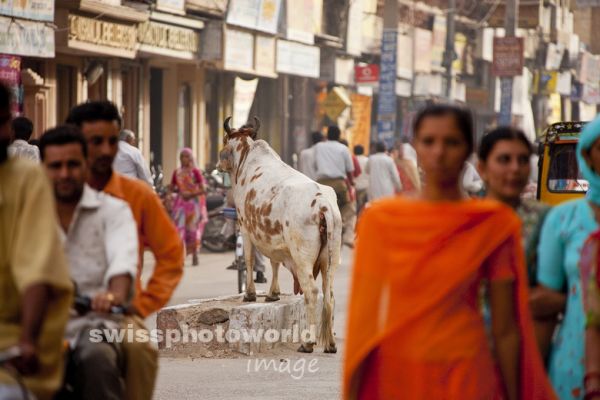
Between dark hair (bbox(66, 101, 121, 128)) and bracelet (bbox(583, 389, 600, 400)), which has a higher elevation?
dark hair (bbox(66, 101, 121, 128))

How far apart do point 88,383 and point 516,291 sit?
1.42 meters

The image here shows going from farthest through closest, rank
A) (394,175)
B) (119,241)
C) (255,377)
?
(394,175) → (255,377) → (119,241)

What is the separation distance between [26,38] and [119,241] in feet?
59.0

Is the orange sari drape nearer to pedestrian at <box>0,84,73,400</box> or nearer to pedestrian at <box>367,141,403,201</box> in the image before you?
pedestrian at <box>0,84,73,400</box>

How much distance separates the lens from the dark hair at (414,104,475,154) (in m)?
5.02

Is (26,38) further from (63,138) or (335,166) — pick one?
(63,138)

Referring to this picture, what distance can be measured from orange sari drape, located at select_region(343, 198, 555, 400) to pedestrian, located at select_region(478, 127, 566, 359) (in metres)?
0.72

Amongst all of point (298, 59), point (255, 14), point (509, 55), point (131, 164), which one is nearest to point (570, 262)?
point (131, 164)

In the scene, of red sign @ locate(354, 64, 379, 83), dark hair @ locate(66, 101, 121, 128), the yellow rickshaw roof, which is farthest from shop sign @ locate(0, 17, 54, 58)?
red sign @ locate(354, 64, 379, 83)

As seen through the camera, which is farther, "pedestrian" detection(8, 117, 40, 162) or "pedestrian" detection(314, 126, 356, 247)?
"pedestrian" detection(314, 126, 356, 247)

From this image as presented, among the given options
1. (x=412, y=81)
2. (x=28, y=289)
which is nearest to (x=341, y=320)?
(x=28, y=289)

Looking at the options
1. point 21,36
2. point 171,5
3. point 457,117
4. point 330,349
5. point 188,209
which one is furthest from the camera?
point 171,5

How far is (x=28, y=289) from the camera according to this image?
448 cm

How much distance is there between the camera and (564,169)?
15.0 m
